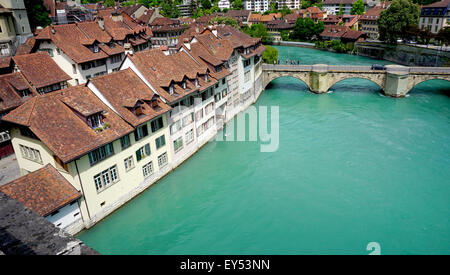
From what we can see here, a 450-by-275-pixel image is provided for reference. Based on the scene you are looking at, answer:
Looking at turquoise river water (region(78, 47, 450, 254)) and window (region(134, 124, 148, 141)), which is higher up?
window (region(134, 124, 148, 141))

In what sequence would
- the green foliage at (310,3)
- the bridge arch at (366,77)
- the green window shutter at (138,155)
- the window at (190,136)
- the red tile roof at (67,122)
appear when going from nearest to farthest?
the red tile roof at (67,122)
the green window shutter at (138,155)
the window at (190,136)
the bridge arch at (366,77)
the green foliage at (310,3)

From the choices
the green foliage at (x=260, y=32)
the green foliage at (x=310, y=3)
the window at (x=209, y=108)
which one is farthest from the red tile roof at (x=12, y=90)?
the green foliage at (x=310, y=3)

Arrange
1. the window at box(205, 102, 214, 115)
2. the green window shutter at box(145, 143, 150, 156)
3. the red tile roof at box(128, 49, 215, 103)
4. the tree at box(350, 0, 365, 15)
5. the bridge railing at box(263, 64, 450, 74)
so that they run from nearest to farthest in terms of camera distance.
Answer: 1. the green window shutter at box(145, 143, 150, 156)
2. the red tile roof at box(128, 49, 215, 103)
3. the window at box(205, 102, 214, 115)
4. the bridge railing at box(263, 64, 450, 74)
5. the tree at box(350, 0, 365, 15)

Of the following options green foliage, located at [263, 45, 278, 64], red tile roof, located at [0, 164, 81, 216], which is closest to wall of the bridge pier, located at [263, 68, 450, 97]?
green foliage, located at [263, 45, 278, 64]

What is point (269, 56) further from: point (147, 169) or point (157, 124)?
point (147, 169)

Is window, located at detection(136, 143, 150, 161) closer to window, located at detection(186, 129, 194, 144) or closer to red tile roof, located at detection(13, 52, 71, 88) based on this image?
window, located at detection(186, 129, 194, 144)

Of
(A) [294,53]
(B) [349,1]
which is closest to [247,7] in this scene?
(B) [349,1]

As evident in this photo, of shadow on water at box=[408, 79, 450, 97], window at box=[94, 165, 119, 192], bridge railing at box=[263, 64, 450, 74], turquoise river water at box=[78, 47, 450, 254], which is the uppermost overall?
bridge railing at box=[263, 64, 450, 74]

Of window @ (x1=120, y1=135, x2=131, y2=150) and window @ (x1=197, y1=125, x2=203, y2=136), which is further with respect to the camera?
window @ (x1=197, y1=125, x2=203, y2=136)

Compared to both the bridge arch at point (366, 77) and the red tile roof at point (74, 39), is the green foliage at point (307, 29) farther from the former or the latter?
the red tile roof at point (74, 39)
